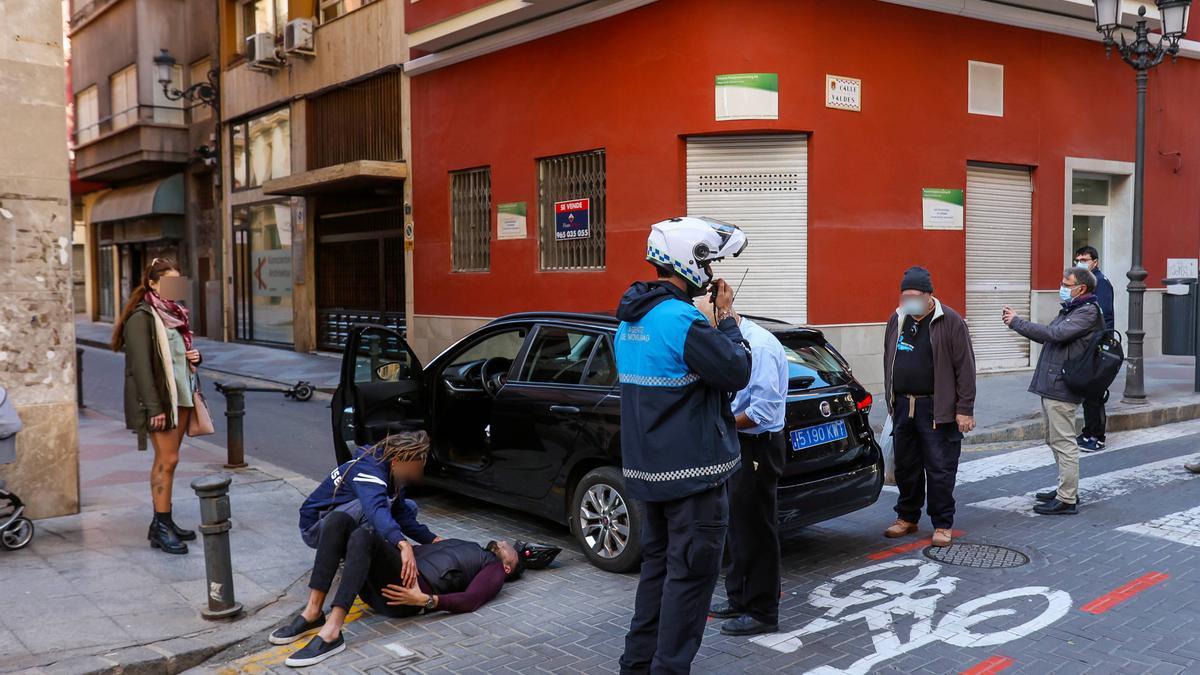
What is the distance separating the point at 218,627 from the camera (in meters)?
5.10

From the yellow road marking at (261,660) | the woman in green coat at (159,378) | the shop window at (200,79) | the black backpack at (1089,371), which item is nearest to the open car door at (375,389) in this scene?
the woman in green coat at (159,378)

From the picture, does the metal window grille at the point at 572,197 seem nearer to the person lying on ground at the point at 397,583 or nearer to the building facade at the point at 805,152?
the building facade at the point at 805,152

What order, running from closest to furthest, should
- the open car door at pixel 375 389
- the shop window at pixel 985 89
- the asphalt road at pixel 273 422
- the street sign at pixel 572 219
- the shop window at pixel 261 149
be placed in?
the open car door at pixel 375 389 < the asphalt road at pixel 273 422 < the shop window at pixel 985 89 < the street sign at pixel 572 219 < the shop window at pixel 261 149

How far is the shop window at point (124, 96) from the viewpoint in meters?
25.9

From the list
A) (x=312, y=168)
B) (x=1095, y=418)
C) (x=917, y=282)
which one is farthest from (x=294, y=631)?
(x=312, y=168)

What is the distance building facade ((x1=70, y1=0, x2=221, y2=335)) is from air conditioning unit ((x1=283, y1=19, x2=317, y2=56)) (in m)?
5.08

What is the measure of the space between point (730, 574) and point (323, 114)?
17.3 meters

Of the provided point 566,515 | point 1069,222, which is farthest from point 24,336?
point 1069,222

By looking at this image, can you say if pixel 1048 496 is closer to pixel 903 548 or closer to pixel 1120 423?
pixel 903 548

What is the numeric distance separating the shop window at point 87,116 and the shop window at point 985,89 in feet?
78.4

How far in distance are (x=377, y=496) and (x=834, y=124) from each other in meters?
9.51

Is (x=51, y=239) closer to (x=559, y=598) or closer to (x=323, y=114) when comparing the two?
(x=559, y=598)

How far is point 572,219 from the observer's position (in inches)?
577

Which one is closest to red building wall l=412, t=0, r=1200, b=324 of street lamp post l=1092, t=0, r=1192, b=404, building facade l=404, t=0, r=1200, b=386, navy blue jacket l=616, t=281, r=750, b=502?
building facade l=404, t=0, r=1200, b=386
